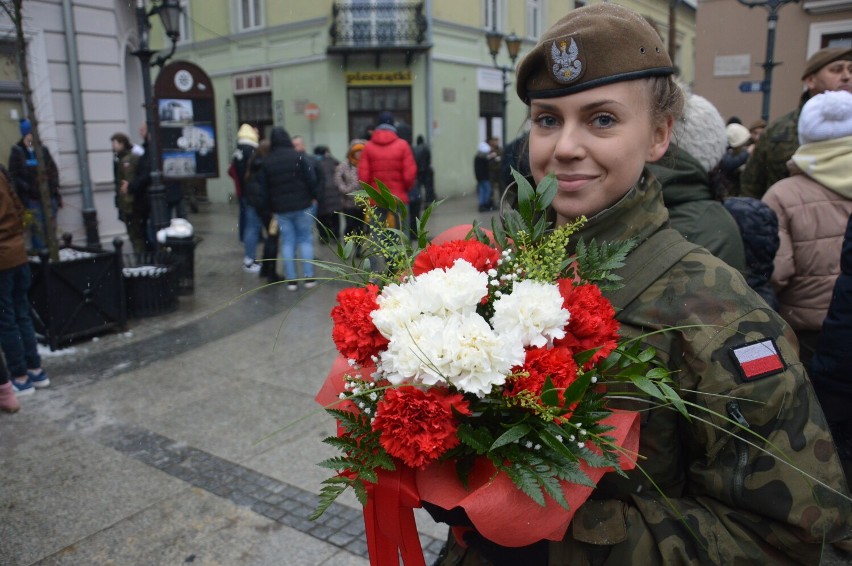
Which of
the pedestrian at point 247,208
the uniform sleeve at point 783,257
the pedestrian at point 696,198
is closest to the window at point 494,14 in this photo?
the pedestrian at point 247,208

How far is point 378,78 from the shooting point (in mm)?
20297

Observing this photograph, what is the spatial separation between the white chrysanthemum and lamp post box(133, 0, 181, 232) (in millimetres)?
8261

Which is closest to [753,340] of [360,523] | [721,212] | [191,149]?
[721,212]

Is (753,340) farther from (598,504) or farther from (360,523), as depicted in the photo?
(360,523)

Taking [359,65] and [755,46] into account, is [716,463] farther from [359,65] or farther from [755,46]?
[359,65]

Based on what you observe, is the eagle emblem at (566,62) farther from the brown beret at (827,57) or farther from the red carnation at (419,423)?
the brown beret at (827,57)

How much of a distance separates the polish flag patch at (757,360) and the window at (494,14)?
21.9 meters

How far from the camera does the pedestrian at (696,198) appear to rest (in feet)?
7.43

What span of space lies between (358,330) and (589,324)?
41cm

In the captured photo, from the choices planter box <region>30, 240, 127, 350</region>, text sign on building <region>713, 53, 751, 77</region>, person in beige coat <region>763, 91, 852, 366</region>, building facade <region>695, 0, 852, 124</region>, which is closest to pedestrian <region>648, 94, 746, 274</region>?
person in beige coat <region>763, 91, 852, 366</region>

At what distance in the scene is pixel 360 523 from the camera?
3.47m

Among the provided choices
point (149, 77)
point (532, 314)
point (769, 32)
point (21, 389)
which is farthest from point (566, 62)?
point (769, 32)

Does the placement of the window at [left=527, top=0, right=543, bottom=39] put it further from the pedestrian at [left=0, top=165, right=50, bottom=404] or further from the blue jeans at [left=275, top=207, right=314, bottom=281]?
the pedestrian at [left=0, top=165, right=50, bottom=404]

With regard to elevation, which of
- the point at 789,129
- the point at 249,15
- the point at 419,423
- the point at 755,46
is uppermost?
the point at 249,15
